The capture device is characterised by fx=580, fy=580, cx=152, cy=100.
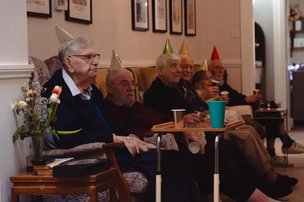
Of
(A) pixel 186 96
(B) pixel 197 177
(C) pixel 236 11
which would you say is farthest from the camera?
(C) pixel 236 11

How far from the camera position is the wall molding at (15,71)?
273cm

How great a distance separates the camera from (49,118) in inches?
113

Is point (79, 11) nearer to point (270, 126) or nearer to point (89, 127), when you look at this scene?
point (89, 127)

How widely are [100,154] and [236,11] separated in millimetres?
4749

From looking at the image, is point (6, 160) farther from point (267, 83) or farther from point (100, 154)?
point (267, 83)

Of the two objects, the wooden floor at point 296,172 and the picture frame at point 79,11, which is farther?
the wooden floor at point 296,172

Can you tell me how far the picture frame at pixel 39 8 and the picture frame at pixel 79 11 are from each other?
0.96 feet

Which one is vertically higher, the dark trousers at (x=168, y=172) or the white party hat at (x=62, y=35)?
the white party hat at (x=62, y=35)

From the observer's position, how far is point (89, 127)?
127 inches

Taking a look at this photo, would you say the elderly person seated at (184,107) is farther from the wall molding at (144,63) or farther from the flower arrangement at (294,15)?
the flower arrangement at (294,15)

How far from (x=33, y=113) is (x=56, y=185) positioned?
15.2 inches

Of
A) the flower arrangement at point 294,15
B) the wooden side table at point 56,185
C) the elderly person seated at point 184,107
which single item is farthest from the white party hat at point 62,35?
the flower arrangement at point 294,15

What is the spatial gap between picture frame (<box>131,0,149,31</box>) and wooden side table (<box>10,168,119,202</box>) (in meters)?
2.98

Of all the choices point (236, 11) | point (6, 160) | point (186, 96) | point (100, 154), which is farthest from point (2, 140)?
point (236, 11)
